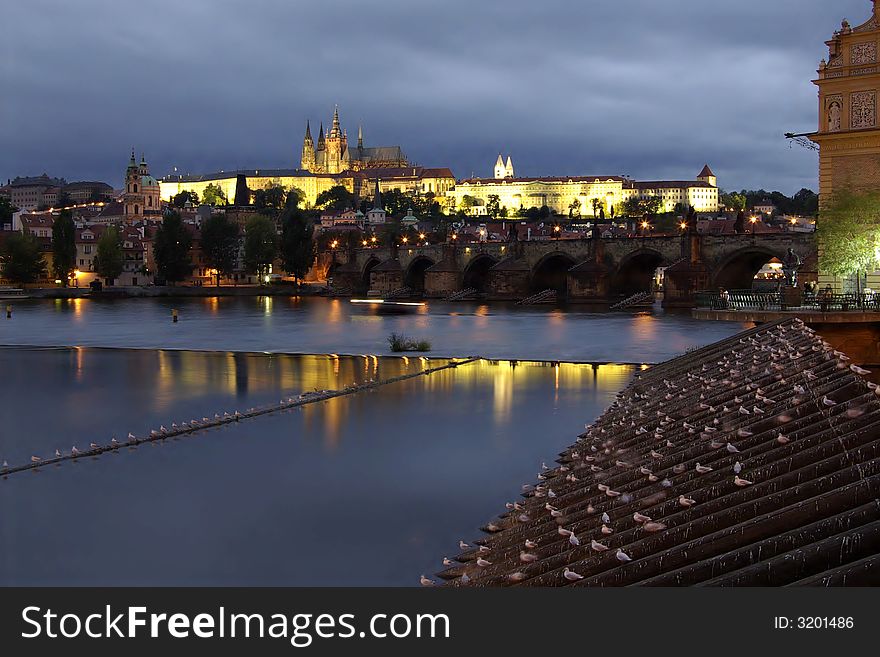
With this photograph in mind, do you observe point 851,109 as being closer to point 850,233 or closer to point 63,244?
point 850,233

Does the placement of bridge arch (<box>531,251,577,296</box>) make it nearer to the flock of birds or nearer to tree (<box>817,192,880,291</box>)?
tree (<box>817,192,880,291</box>)

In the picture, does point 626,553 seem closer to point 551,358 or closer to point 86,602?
point 86,602

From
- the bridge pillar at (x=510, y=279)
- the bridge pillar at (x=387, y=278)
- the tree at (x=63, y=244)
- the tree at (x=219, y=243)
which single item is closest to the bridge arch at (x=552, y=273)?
the bridge pillar at (x=510, y=279)

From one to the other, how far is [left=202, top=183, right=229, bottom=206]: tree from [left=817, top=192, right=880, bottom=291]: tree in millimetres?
168063

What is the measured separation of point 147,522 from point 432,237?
103m

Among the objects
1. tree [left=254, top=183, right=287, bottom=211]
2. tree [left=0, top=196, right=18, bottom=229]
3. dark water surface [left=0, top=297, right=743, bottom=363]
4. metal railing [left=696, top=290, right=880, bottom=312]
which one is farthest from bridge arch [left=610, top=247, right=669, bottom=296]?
tree [left=254, top=183, right=287, bottom=211]

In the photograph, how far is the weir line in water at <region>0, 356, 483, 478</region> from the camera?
1664 cm

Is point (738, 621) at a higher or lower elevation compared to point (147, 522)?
higher

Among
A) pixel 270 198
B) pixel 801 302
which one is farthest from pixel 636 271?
pixel 270 198

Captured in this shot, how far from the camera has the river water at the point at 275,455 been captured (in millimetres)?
11539

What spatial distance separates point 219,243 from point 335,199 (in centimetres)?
9569

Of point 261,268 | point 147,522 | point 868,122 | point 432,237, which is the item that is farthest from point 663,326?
point 432,237

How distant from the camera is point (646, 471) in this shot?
11.1m

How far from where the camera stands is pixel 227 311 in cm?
6525
